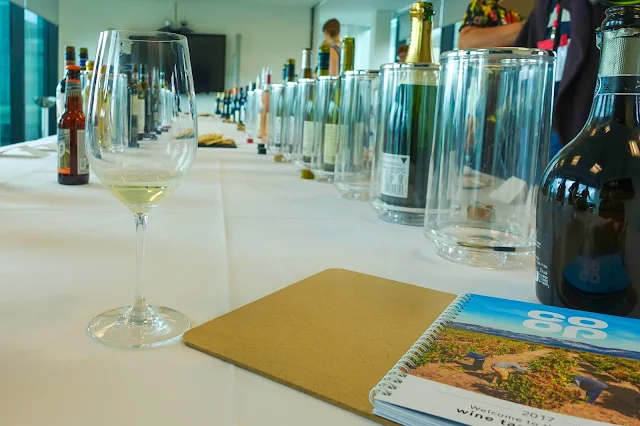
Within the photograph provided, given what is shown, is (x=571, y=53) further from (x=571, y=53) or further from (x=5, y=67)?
(x=5, y=67)

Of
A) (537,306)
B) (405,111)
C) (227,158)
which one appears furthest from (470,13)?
(537,306)

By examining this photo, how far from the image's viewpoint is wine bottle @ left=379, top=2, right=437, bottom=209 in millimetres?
806

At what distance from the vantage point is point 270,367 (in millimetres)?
341

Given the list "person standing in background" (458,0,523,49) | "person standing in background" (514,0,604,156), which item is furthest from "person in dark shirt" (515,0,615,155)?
"person standing in background" (458,0,523,49)

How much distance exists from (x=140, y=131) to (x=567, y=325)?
1.05ft

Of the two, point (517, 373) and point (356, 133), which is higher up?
point (356, 133)

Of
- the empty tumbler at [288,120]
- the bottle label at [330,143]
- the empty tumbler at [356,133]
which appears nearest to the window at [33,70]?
the empty tumbler at [288,120]

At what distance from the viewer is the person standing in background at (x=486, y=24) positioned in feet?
7.60

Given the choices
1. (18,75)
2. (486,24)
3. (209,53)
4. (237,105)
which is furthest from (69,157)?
(209,53)

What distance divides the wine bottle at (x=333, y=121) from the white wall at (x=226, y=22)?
825 cm

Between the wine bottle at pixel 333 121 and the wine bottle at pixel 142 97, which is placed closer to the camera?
the wine bottle at pixel 142 97

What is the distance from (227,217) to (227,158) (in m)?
0.93

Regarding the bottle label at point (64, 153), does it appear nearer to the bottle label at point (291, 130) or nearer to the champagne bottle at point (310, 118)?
the champagne bottle at point (310, 118)

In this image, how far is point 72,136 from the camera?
1.02m
